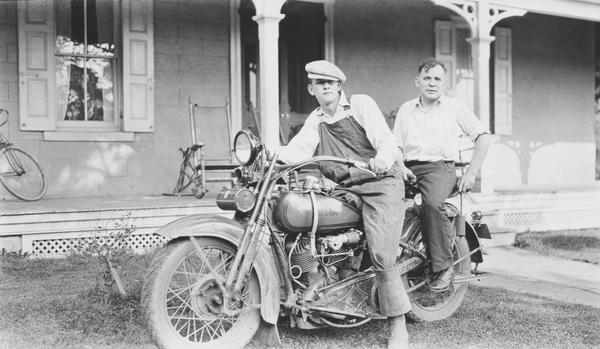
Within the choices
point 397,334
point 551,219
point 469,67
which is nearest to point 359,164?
point 397,334

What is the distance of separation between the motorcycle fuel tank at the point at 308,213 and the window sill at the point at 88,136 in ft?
16.6

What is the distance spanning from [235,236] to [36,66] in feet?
17.7

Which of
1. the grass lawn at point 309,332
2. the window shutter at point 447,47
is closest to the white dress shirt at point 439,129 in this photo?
the grass lawn at point 309,332

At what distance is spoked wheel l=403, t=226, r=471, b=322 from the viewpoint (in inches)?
155

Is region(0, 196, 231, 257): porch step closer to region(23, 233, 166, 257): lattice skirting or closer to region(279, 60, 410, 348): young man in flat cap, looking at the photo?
region(23, 233, 166, 257): lattice skirting

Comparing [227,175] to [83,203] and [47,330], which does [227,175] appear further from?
[47,330]

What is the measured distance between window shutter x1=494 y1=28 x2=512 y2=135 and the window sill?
19.8 ft

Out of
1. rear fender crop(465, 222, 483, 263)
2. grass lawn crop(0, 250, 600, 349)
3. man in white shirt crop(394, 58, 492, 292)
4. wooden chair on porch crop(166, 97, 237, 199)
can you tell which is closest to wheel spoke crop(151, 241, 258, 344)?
grass lawn crop(0, 250, 600, 349)

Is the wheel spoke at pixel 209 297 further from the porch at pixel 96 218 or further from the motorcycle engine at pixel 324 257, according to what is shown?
the porch at pixel 96 218

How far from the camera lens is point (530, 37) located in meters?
11.0

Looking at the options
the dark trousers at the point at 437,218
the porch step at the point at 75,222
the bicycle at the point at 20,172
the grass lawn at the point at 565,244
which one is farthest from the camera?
the bicycle at the point at 20,172

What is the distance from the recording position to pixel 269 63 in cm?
675

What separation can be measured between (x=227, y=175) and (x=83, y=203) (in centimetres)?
201

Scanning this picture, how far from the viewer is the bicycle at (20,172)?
23.2 feet
